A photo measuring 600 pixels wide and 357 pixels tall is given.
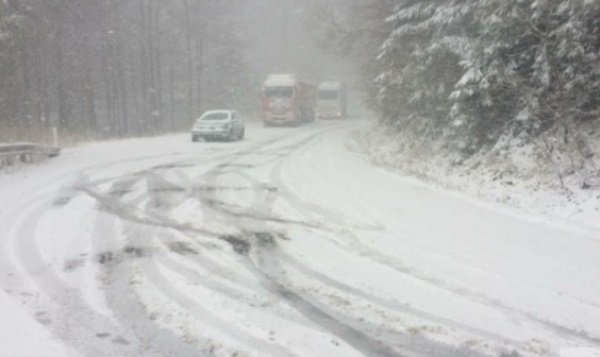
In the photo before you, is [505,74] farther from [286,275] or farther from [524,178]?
[286,275]

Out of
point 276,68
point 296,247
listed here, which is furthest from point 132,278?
point 276,68

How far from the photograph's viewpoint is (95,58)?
42062 millimetres

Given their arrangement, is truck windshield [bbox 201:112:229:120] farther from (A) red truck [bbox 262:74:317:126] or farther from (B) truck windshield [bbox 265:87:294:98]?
(B) truck windshield [bbox 265:87:294:98]

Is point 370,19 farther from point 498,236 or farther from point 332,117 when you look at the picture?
point 332,117

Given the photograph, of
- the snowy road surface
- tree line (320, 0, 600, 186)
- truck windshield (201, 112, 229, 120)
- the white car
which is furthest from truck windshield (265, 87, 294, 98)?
the snowy road surface

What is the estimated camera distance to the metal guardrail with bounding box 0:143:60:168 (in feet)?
49.0

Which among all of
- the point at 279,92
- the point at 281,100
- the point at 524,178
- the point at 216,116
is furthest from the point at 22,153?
the point at 279,92

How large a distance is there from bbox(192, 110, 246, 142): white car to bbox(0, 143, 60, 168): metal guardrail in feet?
26.7

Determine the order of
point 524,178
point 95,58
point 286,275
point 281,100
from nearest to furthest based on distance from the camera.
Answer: point 286,275 → point 524,178 → point 281,100 → point 95,58

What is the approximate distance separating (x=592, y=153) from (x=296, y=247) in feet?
22.1

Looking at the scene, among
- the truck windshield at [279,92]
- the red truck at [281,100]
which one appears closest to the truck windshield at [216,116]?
the red truck at [281,100]

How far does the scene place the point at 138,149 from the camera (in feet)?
68.6

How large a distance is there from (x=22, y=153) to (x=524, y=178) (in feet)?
45.7

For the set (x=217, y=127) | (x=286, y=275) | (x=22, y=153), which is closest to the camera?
(x=286, y=275)
